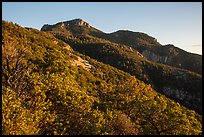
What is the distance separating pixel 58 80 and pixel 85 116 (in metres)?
4.59

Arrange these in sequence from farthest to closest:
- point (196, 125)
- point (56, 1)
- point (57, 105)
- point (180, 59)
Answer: point (180, 59) → point (196, 125) → point (57, 105) → point (56, 1)

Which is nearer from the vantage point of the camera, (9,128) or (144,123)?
(9,128)

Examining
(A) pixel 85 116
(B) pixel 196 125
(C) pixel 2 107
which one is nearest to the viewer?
(C) pixel 2 107

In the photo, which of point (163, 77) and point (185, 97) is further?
point (163, 77)

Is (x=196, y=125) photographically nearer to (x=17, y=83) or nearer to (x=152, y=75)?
(x=17, y=83)

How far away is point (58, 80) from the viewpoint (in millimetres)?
21109

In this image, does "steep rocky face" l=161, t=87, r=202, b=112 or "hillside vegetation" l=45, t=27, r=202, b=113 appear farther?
"hillside vegetation" l=45, t=27, r=202, b=113

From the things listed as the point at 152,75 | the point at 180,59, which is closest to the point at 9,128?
the point at 152,75

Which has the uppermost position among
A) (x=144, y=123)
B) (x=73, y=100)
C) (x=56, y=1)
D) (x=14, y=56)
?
(x=56, y=1)

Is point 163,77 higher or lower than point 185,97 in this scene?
higher

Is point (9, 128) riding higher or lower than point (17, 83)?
lower

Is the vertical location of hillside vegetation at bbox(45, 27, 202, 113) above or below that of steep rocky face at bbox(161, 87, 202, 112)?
above

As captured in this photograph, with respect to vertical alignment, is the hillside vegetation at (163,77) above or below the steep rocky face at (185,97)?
above

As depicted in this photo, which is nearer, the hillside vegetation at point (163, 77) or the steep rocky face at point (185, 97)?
the steep rocky face at point (185, 97)
